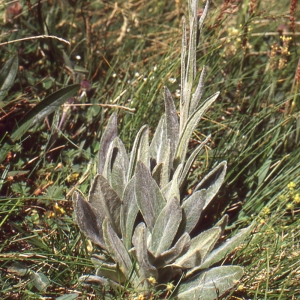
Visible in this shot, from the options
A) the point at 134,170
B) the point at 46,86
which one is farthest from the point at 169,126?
the point at 46,86

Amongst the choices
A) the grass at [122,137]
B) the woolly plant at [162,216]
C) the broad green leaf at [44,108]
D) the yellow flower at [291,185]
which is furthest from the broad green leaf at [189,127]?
the broad green leaf at [44,108]

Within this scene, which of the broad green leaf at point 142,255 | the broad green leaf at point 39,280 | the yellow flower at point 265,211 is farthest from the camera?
the yellow flower at point 265,211

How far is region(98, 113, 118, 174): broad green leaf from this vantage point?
2105 millimetres

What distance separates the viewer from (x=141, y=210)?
1.92 metres

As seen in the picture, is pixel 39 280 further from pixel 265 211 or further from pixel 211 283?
pixel 265 211

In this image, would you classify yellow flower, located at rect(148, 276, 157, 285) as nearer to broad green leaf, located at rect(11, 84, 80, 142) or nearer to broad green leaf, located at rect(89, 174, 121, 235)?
broad green leaf, located at rect(89, 174, 121, 235)

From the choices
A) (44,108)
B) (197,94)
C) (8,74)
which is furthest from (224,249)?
(8,74)

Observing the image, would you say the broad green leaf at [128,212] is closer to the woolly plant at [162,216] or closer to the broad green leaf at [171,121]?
the woolly plant at [162,216]

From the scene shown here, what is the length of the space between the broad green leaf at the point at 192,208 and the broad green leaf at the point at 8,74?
1066 millimetres

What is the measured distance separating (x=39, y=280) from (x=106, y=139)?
1.93 feet

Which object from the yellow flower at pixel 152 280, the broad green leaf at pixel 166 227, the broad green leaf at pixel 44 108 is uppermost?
the broad green leaf at pixel 44 108

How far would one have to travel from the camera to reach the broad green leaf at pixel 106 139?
6.91ft

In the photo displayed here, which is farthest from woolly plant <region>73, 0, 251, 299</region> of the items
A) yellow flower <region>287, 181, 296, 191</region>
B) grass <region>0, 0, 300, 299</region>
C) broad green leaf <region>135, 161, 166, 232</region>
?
yellow flower <region>287, 181, 296, 191</region>

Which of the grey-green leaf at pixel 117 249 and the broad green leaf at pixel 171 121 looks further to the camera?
the broad green leaf at pixel 171 121
